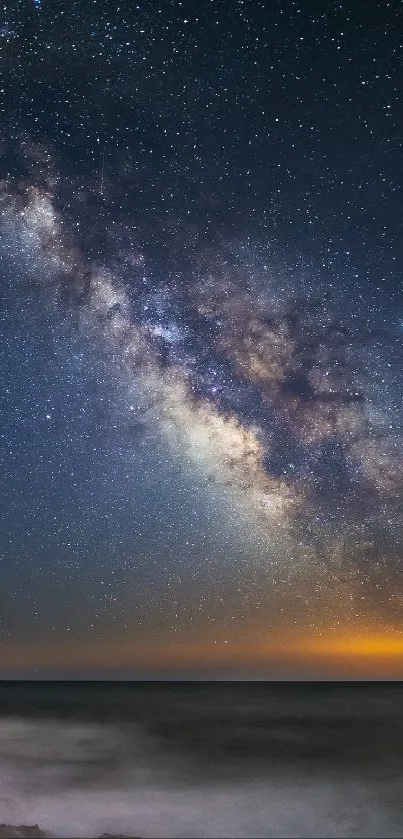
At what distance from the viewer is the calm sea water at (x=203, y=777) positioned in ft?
42.3

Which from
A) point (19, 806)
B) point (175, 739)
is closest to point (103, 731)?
point (175, 739)

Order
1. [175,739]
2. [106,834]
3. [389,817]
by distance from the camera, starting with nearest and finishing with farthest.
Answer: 1. [106,834]
2. [389,817]
3. [175,739]

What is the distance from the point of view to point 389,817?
44.7ft

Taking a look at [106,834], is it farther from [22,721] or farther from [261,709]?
[261,709]

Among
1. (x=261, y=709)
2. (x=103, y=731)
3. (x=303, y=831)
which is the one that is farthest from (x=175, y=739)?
(x=261, y=709)

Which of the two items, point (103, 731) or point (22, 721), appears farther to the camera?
point (22, 721)

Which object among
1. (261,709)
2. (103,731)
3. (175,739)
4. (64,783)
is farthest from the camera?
(261,709)

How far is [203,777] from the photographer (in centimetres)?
1862

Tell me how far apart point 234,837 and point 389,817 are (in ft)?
12.3

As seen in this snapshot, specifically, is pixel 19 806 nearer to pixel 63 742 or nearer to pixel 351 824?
pixel 351 824

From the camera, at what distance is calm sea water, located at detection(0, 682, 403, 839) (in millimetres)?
12891

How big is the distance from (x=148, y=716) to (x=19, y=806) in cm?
3250

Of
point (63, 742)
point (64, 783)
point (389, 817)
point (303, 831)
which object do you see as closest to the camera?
point (303, 831)

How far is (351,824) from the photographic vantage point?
13031mm
